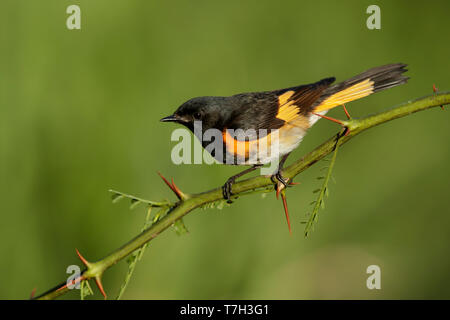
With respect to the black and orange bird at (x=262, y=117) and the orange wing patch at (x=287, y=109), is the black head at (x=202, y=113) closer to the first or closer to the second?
the black and orange bird at (x=262, y=117)

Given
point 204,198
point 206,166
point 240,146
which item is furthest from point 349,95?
point 204,198

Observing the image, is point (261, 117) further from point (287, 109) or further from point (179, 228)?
point (179, 228)

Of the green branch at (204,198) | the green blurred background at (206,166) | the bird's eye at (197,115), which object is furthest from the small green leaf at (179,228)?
the green blurred background at (206,166)

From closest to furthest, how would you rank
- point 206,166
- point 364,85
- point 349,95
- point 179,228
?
1. point 179,228
2. point 364,85
3. point 349,95
4. point 206,166

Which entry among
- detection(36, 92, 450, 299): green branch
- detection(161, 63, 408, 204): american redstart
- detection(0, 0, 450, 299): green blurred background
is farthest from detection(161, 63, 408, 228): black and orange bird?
detection(36, 92, 450, 299): green branch

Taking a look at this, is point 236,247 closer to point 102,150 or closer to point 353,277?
point 353,277

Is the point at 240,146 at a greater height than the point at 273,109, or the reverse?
the point at 273,109

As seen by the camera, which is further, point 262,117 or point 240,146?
point 262,117

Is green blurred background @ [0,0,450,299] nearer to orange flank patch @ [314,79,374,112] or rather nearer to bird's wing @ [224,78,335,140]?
bird's wing @ [224,78,335,140]
